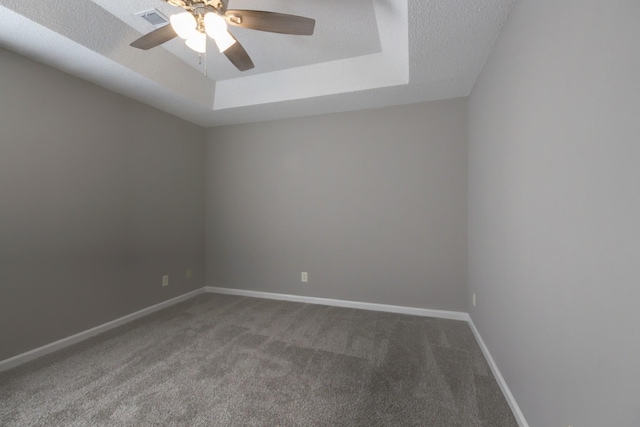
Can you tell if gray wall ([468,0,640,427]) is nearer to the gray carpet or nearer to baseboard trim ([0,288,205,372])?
the gray carpet

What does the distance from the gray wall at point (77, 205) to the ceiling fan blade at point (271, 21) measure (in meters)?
1.90

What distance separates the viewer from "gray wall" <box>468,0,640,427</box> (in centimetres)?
72

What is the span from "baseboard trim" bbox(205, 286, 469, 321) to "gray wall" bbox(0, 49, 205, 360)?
2.48ft

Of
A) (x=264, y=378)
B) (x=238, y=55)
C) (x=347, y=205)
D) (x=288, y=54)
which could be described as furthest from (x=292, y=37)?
(x=264, y=378)

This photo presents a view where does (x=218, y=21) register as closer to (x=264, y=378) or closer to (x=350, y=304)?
(x=264, y=378)

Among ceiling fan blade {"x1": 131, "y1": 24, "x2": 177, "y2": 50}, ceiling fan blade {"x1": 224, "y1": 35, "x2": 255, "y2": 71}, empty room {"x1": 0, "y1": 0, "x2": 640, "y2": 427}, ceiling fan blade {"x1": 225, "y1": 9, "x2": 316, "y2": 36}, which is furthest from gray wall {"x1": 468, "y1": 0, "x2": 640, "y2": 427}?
ceiling fan blade {"x1": 131, "y1": 24, "x2": 177, "y2": 50}

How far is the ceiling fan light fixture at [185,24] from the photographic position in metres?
1.38

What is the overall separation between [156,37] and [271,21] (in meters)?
0.81

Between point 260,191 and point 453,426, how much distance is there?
118 inches

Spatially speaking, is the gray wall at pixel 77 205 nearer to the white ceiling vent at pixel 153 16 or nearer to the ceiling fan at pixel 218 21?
the white ceiling vent at pixel 153 16

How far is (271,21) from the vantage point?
4.75ft

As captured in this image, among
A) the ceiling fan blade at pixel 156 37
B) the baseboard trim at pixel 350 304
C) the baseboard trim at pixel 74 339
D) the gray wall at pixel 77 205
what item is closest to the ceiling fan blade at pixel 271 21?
the ceiling fan blade at pixel 156 37

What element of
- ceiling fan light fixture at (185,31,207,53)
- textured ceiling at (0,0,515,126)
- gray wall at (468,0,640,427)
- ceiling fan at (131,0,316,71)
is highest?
textured ceiling at (0,0,515,126)

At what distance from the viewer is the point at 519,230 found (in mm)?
1429
